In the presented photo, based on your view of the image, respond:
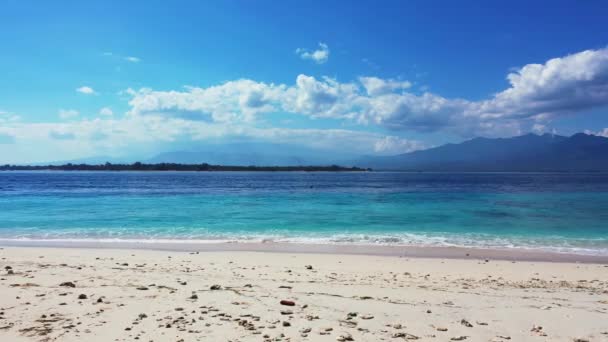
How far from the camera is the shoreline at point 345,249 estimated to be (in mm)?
13336

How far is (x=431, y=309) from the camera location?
6.80 meters

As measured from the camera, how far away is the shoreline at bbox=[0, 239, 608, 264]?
13.3m

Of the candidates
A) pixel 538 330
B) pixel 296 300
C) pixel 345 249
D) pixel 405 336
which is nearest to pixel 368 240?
pixel 345 249

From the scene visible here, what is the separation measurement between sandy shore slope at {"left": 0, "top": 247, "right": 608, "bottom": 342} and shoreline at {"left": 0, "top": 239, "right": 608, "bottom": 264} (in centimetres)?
153

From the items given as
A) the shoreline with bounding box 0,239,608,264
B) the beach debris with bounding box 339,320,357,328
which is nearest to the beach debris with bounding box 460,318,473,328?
Answer: the beach debris with bounding box 339,320,357,328

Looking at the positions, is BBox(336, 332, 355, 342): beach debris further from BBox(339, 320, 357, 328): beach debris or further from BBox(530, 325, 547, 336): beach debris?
BBox(530, 325, 547, 336): beach debris

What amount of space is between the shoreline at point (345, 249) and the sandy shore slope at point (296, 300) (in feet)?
5.01

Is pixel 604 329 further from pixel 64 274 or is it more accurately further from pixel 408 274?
pixel 64 274

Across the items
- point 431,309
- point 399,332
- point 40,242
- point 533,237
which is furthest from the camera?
point 533,237

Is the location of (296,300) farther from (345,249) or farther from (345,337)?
(345,249)

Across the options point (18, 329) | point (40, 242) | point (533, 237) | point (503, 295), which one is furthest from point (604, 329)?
point (40, 242)

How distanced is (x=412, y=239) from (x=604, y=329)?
11.1 meters

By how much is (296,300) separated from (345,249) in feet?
25.7

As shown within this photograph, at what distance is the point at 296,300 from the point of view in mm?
7176
